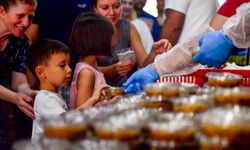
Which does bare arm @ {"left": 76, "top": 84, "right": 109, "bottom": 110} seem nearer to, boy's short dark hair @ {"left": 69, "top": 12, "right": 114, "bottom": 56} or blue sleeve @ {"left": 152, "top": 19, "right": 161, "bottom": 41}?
boy's short dark hair @ {"left": 69, "top": 12, "right": 114, "bottom": 56}

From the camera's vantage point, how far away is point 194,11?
391cm

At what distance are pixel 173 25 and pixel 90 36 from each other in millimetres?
836

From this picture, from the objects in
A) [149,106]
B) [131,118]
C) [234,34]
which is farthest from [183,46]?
[131,118]

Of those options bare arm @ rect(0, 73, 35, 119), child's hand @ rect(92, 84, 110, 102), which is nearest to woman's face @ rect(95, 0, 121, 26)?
child's hand @ rect(92, 84, 110, 102)

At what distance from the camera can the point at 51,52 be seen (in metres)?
2.95

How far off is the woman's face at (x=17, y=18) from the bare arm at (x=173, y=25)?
1213 millimetres

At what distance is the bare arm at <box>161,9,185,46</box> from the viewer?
12.7ft

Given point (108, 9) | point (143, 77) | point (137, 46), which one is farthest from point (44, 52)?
point (137, 46)

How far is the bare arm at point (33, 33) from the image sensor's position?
3.37 metres

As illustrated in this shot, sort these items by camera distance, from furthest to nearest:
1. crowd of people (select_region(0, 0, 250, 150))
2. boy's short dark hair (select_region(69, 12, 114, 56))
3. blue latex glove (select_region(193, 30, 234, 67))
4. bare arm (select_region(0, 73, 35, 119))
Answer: boy's short dark hair (select_region(69, 12, 114, 56)), bare arm (select_region(0, 73, 35, 119)), crowd of people (select_region(0, 0, 250, 150)), blue latex glove (select_region(193, 30, 234, 67))

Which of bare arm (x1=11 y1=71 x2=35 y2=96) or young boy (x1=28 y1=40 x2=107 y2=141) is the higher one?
young boy (x1=28 y1=40 x2=107 y2=141)

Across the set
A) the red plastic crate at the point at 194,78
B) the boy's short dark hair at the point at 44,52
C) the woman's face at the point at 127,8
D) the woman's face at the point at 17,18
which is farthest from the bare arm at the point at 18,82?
the woman's face at the point at 127,8

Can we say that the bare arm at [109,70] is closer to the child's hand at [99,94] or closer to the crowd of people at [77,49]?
the crowd of people at [77,49]

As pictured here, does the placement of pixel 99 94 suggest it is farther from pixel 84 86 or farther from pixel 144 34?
pixel 144 34
